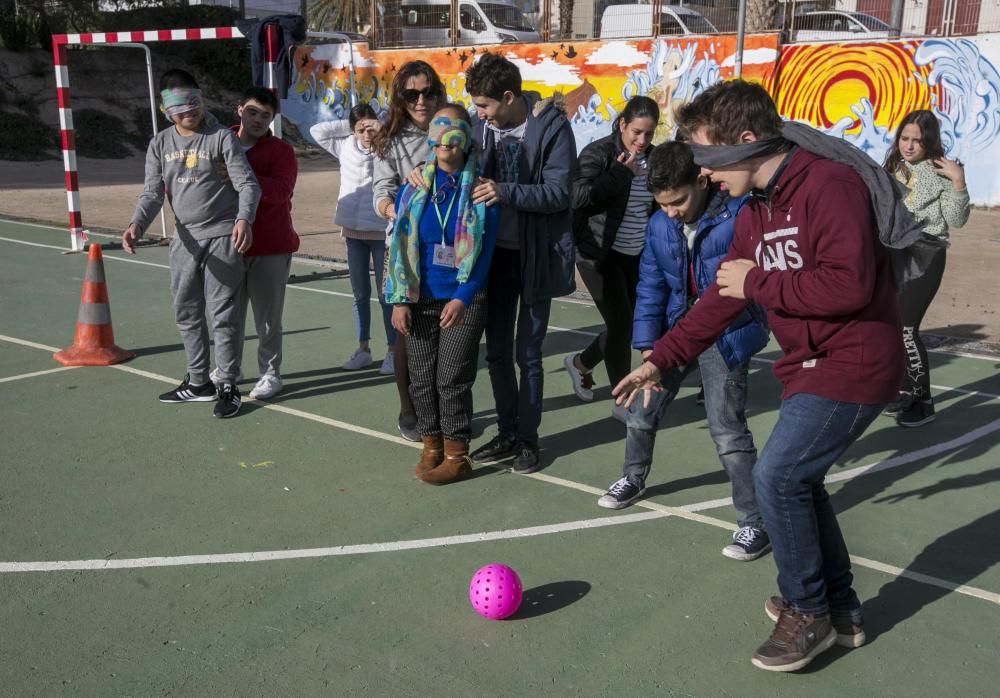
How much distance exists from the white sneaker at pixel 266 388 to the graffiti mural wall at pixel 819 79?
1245 centimetres

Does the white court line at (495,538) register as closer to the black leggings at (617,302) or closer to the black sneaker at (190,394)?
the black leggings at (617,302)

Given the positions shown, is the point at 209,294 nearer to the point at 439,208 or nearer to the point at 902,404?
the point at 439,208

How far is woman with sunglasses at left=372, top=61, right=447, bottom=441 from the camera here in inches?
205

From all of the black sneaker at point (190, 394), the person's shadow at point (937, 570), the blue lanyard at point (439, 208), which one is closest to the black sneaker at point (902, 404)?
the person's shadow at point (937, 570)

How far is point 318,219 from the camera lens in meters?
17.1

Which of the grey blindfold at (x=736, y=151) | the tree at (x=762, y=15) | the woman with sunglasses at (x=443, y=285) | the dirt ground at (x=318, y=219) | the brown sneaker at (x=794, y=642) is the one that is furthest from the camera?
the tree at (x=762, y=15)

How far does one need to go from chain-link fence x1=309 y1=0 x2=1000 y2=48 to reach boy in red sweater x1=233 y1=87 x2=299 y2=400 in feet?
54.4

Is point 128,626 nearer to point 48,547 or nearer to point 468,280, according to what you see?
point 48,547

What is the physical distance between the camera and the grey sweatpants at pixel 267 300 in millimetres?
6496

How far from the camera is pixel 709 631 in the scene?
3746 millimetres

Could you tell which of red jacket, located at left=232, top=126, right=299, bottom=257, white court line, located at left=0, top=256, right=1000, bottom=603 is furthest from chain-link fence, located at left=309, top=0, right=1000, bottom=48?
red jacket, located at left=232, top=126, right=299, bottom=257

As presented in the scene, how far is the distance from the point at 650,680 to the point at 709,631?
44 centimetres

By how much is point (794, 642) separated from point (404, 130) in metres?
3.31

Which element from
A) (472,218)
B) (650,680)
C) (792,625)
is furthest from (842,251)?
(472,218)
